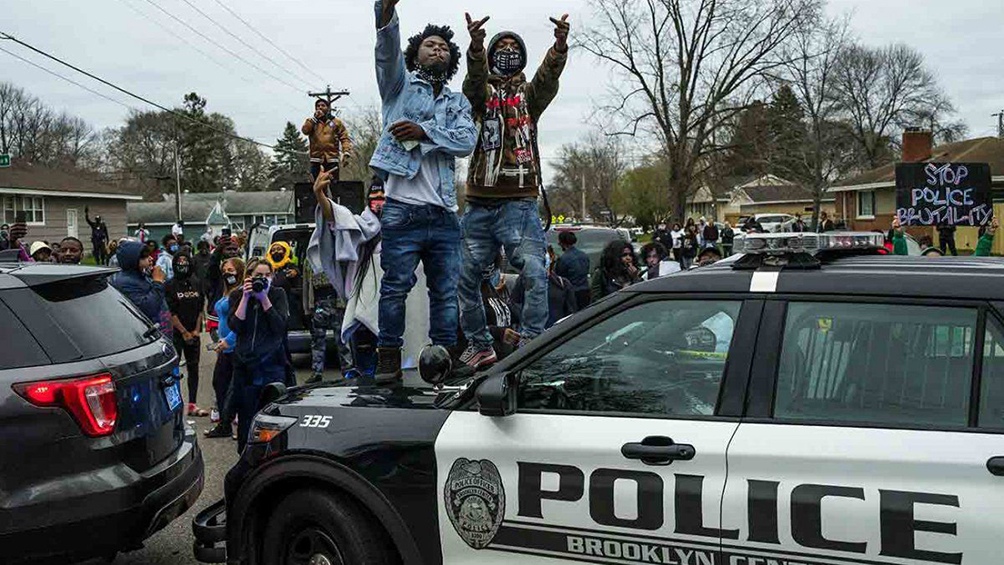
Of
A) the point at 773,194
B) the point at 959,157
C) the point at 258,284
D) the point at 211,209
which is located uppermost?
the point at 773,194

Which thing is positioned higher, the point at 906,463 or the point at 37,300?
the point at 37,300

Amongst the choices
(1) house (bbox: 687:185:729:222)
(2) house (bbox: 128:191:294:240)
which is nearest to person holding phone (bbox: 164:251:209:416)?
(2) house (bbox: 128:191:294:240)

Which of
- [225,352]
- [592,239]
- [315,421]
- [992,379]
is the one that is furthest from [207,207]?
[992,379]

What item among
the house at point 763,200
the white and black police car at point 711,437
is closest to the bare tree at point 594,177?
the house at point 763,200

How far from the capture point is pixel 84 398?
13.0 ft

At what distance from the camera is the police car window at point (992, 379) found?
262 centimetres

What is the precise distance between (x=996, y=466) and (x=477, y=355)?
3.68 m

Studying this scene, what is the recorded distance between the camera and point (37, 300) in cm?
415

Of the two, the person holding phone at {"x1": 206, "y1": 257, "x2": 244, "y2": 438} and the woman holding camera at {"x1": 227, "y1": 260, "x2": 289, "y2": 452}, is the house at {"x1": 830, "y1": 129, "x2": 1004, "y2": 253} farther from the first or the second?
the woman holding camera at {"x1": 227, "y1": 260, "x2": 289, "y2": 452}

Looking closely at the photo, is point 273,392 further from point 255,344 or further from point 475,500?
point 255,344

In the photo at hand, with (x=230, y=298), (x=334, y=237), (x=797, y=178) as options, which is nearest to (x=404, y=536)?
(x=334, y=237)

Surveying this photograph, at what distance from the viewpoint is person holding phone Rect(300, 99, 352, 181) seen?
13.4 m

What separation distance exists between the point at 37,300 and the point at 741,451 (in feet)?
10.6

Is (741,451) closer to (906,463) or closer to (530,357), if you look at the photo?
(906,463)
